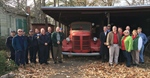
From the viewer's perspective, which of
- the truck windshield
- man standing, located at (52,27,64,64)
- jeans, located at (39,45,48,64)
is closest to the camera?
jeans, located at (39,45,48,64)

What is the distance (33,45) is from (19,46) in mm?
1288

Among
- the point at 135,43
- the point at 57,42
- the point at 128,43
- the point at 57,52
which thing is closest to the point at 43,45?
the point at 57,42

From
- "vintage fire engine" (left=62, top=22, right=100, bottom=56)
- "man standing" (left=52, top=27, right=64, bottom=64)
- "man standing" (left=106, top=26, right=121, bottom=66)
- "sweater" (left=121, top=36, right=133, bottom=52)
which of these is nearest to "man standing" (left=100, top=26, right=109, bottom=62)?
"man standing" (left=106, top=26, right=121, bottom=66)

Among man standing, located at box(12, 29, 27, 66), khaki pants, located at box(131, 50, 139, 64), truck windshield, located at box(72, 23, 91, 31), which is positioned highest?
truck windshield, located at box(72, 23, 91, 31)

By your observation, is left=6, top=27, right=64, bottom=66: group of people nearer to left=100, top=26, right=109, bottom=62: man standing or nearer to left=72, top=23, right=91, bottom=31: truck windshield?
left=100, top=26, right=109, bottom=62: man standing

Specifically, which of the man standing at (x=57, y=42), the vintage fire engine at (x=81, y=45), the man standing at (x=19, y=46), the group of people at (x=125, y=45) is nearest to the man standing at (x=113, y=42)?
the group of people at (x=125, y=45)

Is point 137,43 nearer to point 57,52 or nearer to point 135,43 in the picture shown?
point 135,43

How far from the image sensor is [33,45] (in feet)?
34.3

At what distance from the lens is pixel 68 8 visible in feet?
39.9

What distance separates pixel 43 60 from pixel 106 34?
11.1ft

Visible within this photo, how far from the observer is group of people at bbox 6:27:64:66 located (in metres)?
9.27

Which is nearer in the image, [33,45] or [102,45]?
[33,45]

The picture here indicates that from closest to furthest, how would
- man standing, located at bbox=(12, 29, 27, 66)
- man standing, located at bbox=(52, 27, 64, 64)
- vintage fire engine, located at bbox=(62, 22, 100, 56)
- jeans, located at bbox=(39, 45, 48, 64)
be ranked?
1. man standing, located at bbox=(12, 29, 27, 66)
2. jeans, located at bbox=(39, 45, 48, 64)
3. man standing, located at bbox=(52, 27, 64, 64)
4. vintage fire engine, located at bbox=(62, 22, 100, 56)

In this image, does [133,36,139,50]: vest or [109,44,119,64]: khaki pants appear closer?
[133,36,139,50]: vest
